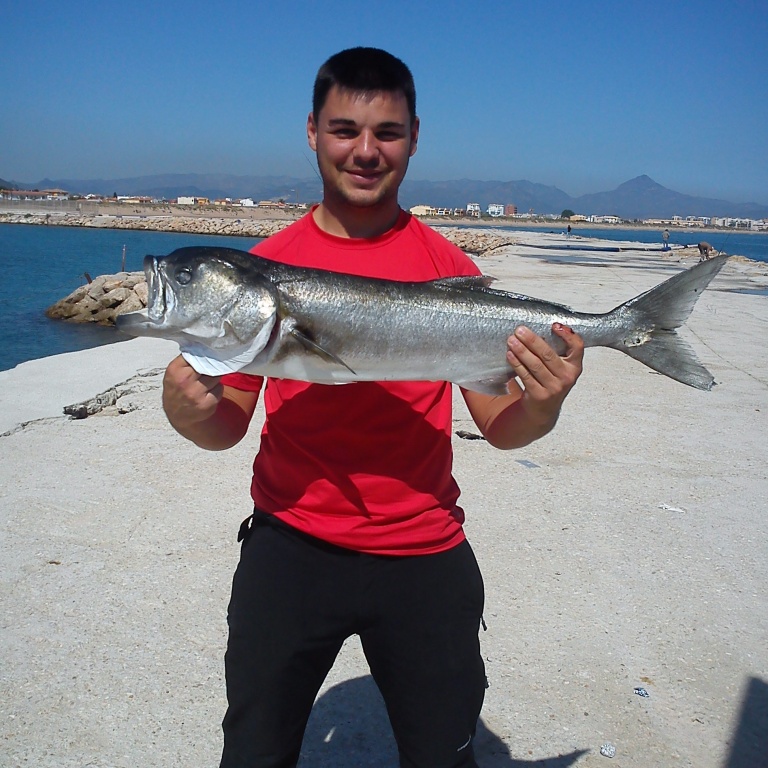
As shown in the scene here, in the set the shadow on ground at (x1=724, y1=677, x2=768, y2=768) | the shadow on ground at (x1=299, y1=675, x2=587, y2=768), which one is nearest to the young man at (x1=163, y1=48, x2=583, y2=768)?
the shadow on ground at (x1=299, y1=675, x2=587, y2=768)

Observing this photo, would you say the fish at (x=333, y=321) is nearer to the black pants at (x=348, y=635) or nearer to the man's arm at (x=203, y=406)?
the man's arm at (x=203, y=406)

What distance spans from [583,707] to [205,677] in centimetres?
179

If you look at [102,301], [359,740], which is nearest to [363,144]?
[359,740]

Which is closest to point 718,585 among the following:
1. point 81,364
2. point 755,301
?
point 81,364

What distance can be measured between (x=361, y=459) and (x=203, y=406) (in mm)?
524

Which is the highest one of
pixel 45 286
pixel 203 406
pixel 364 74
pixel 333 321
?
pixel 364 74

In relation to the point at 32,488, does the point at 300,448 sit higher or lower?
higher

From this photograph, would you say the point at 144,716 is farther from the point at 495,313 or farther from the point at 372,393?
the point at 495,313

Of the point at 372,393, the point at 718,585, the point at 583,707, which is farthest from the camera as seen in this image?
the point at 718,585

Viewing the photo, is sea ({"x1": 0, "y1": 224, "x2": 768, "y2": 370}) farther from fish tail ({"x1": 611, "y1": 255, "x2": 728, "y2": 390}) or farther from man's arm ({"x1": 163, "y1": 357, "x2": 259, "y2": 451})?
man's arm ({"x1": 163, "y1": 357, "x2": 259, "y2": 451})

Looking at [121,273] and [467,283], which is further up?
[467,283]

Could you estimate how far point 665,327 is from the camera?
2734 millimetres

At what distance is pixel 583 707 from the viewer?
3225 millimetres

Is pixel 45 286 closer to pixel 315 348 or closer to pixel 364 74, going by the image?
pixel 364 74
